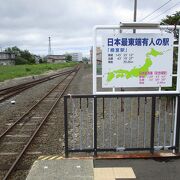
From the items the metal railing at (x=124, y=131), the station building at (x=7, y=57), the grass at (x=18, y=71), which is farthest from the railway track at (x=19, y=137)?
the station building at (x=7, y=57)

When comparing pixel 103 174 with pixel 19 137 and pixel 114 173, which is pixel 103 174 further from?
pixel 19 137

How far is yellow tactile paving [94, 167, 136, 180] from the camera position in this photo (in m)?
4.63

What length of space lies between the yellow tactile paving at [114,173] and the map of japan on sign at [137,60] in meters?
1.50

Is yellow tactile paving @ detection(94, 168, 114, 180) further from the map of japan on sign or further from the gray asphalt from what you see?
the map of japan on sign

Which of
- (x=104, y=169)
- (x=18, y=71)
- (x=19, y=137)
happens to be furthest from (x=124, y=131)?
(x=18, y=71)

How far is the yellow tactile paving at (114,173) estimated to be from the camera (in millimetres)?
4629

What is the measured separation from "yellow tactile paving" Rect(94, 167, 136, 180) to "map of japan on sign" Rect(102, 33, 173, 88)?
1503 mm

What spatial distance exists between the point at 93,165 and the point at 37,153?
2.16 metres

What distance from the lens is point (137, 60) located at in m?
5.30

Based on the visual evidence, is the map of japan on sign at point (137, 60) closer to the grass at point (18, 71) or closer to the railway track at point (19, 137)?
the railway track at point (19, 137)

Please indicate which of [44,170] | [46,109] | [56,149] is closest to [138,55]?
[44,170]

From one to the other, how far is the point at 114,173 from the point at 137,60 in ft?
6.71

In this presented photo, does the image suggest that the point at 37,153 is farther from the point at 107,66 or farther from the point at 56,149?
the point at 107,66

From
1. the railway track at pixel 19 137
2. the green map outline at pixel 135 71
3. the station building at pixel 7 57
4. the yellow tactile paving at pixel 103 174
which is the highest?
the station building at pixel 7 57
